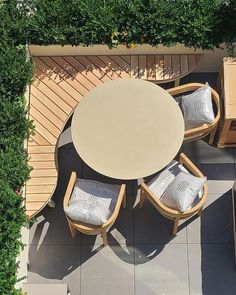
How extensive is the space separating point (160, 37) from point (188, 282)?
3.05 meters

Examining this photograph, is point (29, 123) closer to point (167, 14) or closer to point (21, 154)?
point (21, 154)

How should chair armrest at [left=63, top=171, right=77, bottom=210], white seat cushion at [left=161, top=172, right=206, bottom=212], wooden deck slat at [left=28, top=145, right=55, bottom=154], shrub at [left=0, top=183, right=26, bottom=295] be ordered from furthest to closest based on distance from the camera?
wooden deck slat at [left=28, top=145, right=55, bottom=154]
chair armrest at [left=63, top=171, right=77, bottom=210]
white seat cushion at [left=161, top=172, right=206, bottom=212]
shrub at [left=0, top=183, right=26, bottom=295]

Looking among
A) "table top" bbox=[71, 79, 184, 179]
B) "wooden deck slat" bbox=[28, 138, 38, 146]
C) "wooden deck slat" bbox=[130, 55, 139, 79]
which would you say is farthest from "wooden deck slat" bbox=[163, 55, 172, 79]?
"wooden deck slat" bbox=[28, 138, 38, 146]

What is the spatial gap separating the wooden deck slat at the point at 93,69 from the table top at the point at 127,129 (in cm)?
38

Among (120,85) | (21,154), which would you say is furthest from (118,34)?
(21,154)

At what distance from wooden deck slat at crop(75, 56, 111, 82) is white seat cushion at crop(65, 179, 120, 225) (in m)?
1.39

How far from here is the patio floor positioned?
640 centimetres

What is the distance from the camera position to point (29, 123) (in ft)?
21.0

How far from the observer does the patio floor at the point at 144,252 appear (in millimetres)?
6398

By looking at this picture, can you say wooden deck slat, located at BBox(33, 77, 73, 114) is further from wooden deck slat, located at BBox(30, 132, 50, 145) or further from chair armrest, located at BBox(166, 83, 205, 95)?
chair armrest, located at BBox(166, 83, 205, 95)

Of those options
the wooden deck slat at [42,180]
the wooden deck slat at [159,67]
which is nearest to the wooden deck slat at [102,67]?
the wooden deck slat at [159,67]

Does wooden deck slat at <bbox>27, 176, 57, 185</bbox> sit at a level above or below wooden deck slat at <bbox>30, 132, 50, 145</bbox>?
below

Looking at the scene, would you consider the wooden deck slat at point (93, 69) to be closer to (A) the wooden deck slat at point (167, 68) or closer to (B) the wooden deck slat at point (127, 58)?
(B) the wooden deck slat at point (127, 58)

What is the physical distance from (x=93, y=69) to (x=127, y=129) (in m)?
1.14
